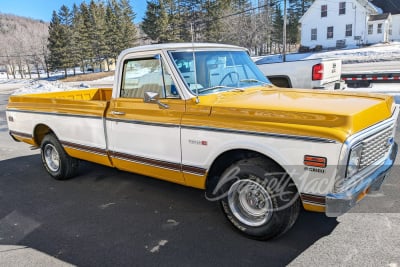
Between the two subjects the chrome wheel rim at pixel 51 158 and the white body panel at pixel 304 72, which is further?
the white body panel at pixel 304 72

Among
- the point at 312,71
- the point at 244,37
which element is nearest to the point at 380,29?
the point at 244,37

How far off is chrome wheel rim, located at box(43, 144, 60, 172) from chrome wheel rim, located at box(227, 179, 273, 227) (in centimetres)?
330

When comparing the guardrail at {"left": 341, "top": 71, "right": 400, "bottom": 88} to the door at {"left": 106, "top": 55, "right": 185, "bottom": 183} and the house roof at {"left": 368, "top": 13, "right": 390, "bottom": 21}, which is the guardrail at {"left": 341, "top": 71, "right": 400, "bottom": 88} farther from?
the house roof at {"left": 368, "top": 13, "right": 390, "bottom": 21}

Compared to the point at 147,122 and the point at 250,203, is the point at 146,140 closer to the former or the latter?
the point at 147,122

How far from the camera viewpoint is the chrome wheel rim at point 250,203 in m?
3.25

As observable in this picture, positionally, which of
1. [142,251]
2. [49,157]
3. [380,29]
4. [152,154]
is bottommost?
[142,251]

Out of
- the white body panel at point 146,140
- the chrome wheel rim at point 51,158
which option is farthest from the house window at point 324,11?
the white body panel at point 146,140

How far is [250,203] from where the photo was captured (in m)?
3.41

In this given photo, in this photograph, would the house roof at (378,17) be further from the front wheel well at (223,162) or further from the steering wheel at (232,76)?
the front wheel well at (223,162)

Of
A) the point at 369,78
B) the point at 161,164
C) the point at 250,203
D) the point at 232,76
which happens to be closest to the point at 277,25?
the point at 369,78

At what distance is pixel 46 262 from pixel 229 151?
2.07 m

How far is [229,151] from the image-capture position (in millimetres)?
3359

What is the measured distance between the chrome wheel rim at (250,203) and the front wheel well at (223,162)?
0.25m

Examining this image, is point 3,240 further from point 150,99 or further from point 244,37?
point 244,37
